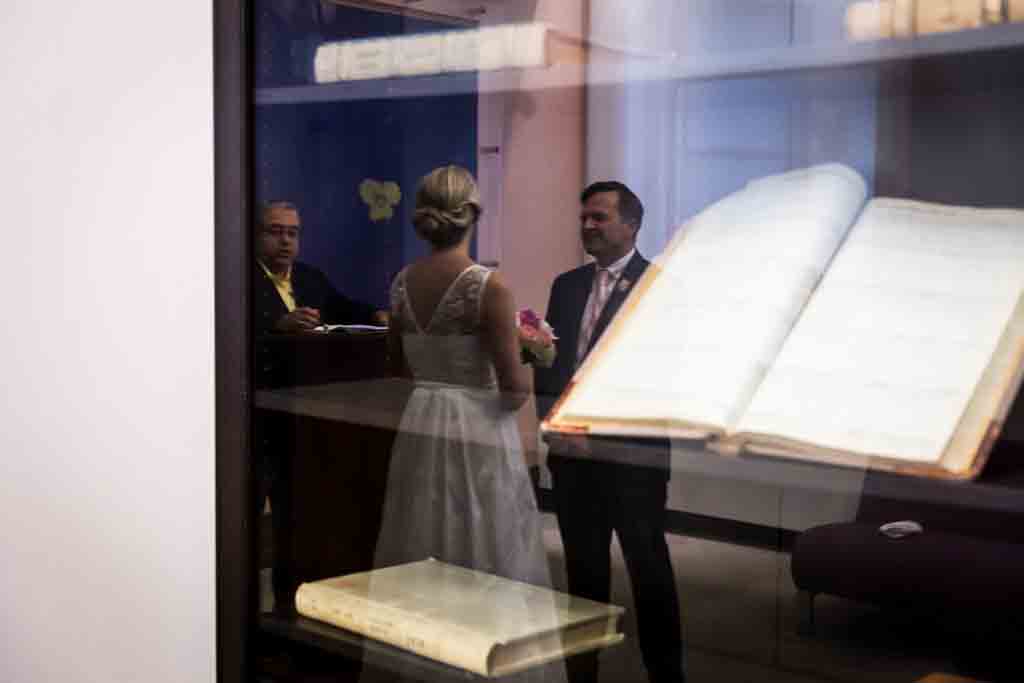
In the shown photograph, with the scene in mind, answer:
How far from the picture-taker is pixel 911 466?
865mm

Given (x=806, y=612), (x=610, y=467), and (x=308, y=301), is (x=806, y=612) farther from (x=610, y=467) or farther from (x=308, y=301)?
(x=308, y=301)

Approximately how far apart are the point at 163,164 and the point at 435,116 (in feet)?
1.39

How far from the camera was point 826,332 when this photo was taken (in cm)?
90

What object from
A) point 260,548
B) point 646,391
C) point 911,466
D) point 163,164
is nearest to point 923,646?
point 911,466

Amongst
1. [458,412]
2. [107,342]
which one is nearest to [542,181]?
[458,412]

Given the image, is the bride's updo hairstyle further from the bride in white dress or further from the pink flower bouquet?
the pink flower bouquet

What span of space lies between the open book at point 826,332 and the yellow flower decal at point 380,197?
0.26 m

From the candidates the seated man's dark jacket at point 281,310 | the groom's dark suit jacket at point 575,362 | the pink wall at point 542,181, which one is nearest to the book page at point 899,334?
the groom's dark suit jacket at point 575,362

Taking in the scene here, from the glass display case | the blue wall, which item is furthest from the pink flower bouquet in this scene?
the blue wall

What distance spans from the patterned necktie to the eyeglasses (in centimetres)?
35

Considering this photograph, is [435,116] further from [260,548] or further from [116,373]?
[116,373]

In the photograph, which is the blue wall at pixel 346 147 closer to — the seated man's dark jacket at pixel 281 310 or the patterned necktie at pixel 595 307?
the seated man's dark jacket at pixel 281 310

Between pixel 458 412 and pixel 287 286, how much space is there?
0.74ft

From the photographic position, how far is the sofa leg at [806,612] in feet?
→ 3.03
